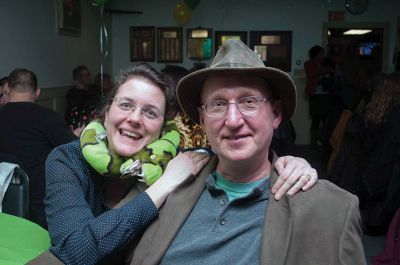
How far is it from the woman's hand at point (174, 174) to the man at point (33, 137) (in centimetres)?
157

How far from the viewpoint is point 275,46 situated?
742cm

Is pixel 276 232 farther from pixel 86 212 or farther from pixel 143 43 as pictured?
pixel 143 43

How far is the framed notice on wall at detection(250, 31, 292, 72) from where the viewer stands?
7.40 metres

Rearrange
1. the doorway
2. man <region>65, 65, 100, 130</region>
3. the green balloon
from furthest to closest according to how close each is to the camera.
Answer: the doorway, the green balloon, man <region>65, 65, 100, 130</region>

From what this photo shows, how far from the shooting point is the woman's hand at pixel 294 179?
1.26m

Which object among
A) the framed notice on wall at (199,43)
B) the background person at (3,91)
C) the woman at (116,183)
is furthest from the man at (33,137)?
the framed notice on wall at (199,43)

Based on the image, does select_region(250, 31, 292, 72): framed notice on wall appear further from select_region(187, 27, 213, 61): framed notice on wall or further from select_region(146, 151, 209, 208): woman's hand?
select_region(146, 151, 209, 208): woman's hand

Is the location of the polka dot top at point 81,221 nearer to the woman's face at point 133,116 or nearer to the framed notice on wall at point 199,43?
the woman's face at point 133,116

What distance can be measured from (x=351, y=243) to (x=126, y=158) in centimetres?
79

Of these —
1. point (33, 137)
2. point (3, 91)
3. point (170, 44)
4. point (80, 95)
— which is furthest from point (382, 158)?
point (170, 44)

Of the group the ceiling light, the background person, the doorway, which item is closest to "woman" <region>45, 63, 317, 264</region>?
the background person

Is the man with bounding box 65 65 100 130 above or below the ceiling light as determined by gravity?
below

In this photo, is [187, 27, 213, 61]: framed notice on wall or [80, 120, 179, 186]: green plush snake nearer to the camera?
[80, 120, 179, 186]: green plush snake

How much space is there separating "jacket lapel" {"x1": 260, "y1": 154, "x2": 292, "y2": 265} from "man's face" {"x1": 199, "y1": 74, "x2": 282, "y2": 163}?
155 millimetres
